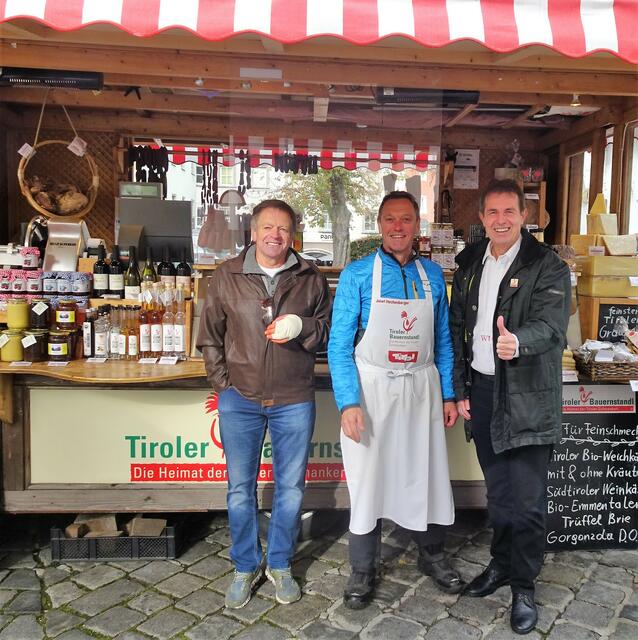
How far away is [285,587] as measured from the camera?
277cm

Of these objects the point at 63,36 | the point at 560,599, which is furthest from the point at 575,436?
the point at 63,36

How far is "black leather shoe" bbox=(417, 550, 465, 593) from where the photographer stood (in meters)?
2.83

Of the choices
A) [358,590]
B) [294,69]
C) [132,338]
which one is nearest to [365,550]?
[358,590]

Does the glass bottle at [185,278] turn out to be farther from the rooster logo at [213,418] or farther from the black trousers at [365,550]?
the black trousers at [365,550]

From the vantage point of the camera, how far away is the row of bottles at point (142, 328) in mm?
3324

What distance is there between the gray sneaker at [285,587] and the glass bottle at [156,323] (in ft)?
4.30

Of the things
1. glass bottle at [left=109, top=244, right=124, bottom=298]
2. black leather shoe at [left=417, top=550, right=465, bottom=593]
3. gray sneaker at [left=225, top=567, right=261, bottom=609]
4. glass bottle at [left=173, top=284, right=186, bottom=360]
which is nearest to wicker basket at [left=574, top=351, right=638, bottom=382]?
black leather shoe at [left=417, top=550, right=465, bottom=593]

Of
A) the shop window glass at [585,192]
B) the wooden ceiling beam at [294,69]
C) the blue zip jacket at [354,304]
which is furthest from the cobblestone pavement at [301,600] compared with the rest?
the shop window glass at [585,192]

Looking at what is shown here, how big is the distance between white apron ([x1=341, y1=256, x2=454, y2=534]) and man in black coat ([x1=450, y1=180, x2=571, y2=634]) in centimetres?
17

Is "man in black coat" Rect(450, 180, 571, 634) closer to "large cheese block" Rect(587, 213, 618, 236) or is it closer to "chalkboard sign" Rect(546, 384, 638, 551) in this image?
"chalkboard sign" Rect(546, 384, 638, 551)

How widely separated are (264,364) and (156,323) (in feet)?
3.42

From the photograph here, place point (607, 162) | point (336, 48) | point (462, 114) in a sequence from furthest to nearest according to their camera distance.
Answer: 1. point (607, 162)
2. point (462, 114)
3. point (336, 48)

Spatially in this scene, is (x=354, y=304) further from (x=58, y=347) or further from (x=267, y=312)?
(x=58, y=347)

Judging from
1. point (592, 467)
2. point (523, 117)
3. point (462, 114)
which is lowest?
point (592, 467)
